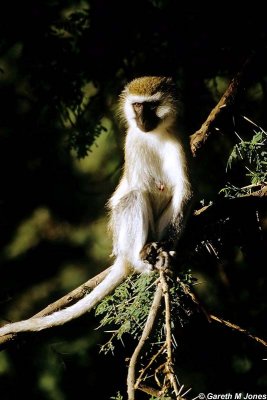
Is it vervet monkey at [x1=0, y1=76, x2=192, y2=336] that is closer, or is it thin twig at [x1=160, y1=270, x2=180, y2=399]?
thin twig at [x1=160, y1=270, x2=180, y2=399]

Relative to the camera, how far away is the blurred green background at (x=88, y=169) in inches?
136

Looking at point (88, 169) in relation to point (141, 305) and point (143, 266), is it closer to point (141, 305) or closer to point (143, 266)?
point (143, 266)

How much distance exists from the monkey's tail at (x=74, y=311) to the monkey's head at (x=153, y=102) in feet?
2.36

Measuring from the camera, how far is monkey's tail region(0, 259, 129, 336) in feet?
7.34

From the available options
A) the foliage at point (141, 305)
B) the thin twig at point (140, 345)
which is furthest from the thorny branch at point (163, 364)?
the foliage at point (141, 305)

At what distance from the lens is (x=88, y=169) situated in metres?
3.78

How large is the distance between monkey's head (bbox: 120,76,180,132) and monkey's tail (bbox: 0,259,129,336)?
2.36 ft

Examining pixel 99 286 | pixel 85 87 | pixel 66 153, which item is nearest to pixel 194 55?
pixel 85 87

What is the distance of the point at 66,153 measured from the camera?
3.71 m

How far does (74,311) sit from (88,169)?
5.30 feet

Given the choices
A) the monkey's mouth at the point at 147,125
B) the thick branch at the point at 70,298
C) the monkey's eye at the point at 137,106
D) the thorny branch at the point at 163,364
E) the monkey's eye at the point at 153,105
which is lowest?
the thorny branch at the point at 163,364

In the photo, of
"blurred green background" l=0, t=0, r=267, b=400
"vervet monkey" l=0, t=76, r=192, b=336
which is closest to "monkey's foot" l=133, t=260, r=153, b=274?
"vervet monkey" l=0, t=76, r=192, b=336

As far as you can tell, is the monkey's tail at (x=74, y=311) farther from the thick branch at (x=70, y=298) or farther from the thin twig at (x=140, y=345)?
the thin twig at (x=140, y=345)

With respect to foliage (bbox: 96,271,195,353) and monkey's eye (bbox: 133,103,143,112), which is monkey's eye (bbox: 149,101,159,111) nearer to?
monkey's eye (bbox: 133,103,143,112)
